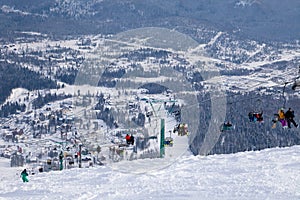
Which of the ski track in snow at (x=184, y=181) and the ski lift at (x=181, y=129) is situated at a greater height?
the ski lift at (x=181, y=129)

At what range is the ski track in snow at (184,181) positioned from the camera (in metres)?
11.8

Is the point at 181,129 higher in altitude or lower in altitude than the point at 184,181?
higher

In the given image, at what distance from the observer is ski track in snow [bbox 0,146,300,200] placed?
38.8ft

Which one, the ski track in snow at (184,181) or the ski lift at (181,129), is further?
the ski lift at (181,129)

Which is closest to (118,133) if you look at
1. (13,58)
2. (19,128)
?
(19,128)

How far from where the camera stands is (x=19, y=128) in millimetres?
60750

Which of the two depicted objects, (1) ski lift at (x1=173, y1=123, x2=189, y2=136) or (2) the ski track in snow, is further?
(1) ski lift at (x1=173, y1=123, x2=189, y2=136)

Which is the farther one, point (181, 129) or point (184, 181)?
point (181, 129)

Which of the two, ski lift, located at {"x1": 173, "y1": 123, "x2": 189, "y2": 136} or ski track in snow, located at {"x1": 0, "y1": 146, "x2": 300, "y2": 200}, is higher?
ski lift, located at {"x1": 173, "y1": 123, "x2": 189, "y2": 136}

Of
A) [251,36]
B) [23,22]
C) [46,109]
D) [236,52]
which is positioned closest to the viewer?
[46,109]

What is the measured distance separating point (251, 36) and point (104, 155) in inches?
4430

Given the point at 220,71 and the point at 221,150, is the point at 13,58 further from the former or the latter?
the point at 221,150

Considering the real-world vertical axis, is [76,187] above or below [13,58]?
below

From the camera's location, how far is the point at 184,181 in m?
12.9
